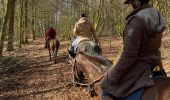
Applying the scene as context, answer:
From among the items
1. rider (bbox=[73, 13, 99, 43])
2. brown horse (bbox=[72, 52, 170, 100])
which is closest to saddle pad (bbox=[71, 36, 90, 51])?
rider (bbox=[73, 13, 99, 43])

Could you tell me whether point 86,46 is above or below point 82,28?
below

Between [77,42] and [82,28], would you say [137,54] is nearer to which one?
[77,42]

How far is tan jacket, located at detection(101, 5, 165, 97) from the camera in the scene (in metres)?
4.21

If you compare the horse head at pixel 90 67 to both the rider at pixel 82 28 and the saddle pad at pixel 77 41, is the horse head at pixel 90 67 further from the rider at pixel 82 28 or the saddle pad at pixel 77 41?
the rider at pixel 82 28

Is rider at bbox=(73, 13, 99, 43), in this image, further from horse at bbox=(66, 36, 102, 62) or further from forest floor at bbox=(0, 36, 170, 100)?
forest floor at bbox=(0, 36, 170, 100)

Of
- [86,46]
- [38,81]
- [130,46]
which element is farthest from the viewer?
[38,81]

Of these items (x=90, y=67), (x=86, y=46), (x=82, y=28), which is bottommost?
(x=86, y=46)

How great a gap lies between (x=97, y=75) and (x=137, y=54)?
3097 mm

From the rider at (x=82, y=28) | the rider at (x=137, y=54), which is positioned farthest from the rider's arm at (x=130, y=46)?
the rider at (x=82, y=28)

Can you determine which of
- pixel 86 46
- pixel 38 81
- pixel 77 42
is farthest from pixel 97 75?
pixel 38 81

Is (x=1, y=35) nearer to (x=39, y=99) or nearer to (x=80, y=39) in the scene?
(x=80, y=39)

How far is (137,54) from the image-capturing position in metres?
4.30

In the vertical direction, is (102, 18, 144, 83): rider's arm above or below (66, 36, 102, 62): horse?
above

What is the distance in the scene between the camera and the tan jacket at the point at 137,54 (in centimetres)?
421
